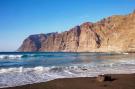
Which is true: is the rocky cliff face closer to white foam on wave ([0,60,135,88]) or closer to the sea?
the sea

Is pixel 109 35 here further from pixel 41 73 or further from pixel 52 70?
pixel 41 73

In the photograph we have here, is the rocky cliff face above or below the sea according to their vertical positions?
above

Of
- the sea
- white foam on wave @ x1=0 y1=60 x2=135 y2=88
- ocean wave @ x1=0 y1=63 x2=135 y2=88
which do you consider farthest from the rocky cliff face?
ocean wave @ x1=0 y1=63 x2=135 y2=88

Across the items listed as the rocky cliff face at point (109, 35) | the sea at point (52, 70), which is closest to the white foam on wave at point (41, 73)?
the sea at point (52, 70)

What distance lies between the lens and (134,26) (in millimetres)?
126812

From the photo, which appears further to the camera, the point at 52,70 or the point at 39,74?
the point at 52,70

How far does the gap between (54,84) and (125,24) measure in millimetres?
131989

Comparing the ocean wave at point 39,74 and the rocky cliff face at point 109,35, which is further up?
the rocky cliff face at point 109,35

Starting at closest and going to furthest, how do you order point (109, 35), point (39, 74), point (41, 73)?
point (39, 74) → point (41, 73) → point (109, 35)

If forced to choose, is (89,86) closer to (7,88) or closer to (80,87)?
(80,87)

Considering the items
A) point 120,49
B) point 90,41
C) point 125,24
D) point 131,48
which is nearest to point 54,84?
point 131,48

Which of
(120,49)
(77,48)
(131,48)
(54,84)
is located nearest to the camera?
(54,84)

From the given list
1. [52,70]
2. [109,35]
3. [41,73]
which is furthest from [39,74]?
[109,35]

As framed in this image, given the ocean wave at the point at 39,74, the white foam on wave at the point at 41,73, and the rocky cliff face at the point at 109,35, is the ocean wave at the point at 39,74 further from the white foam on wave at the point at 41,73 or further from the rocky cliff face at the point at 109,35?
the rocky cliff face at the point at 109,35
